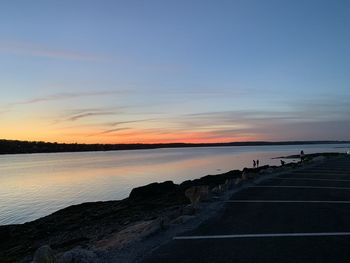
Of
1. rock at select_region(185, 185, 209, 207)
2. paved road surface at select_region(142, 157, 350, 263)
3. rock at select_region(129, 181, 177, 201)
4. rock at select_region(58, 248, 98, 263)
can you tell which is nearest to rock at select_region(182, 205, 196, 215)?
paved road surface at select_region(142, 157, 350, 263)

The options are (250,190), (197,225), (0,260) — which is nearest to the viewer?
(197,225)

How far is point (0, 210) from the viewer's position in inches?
1312

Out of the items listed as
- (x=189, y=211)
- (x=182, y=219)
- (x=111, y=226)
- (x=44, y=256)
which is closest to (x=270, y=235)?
(x=182, y=219)

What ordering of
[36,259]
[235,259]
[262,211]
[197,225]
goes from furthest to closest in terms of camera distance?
[262,211]
[197,225]
[235,259]
[36,259]

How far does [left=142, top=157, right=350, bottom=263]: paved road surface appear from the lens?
7.55 meters

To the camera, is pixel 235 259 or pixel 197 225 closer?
pixel 235 259

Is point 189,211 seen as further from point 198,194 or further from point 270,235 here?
point 270,235

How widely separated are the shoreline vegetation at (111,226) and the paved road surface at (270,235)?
73cm

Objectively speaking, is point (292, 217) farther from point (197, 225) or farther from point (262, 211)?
point (197, 225)

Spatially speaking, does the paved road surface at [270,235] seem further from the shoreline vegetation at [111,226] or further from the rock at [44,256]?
the rock at [44,256]

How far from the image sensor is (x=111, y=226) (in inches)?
738

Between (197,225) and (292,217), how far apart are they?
251 centimetres

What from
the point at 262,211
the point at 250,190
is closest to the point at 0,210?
the point at 250,190

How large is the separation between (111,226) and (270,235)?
10.8 meters
